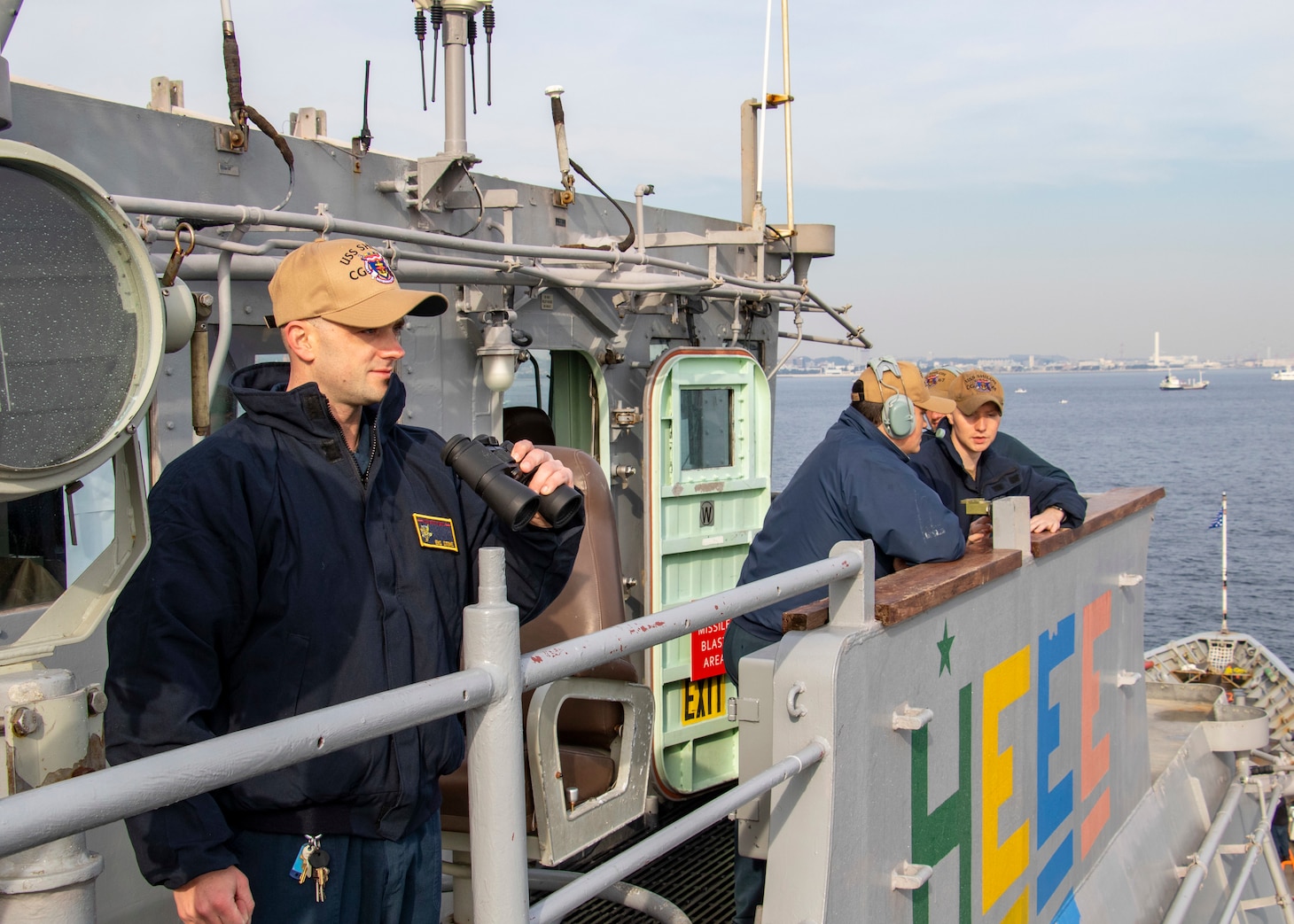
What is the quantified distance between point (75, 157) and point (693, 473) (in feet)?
11.0

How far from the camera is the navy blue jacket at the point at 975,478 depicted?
4.48 meters

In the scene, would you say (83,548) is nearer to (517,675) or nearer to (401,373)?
(401,373)

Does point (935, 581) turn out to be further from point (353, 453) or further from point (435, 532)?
point (353, 453)

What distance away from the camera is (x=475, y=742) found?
158cm

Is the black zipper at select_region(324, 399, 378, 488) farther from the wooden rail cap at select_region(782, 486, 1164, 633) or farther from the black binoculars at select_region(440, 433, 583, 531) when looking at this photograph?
the wooden rail cap at select_region(782, 486, 1164, 633)

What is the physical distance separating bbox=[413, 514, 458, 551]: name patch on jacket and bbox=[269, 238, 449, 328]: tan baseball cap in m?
0.35

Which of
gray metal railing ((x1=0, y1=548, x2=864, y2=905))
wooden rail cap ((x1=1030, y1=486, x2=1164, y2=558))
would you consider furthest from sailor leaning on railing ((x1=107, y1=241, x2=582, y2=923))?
wooden rail cap ((x1=1030, y1=486, x2=1164, y2=558))

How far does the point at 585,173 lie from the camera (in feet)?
19.1

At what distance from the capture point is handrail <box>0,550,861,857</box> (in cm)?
104

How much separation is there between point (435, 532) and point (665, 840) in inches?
27.1

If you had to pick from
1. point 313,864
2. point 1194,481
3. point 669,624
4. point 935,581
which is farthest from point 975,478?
point 1194,481

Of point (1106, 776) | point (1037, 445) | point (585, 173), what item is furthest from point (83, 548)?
point (1037, 445)

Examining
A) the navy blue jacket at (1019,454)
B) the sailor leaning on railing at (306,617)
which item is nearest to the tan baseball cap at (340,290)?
the sailor leaning on railing at (306,617)

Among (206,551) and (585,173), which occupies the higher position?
(585,173)
